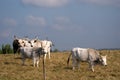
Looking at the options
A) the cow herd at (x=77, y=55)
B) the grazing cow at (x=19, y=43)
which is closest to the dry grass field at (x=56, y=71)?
→ the cow herd at (x=77, y=55)

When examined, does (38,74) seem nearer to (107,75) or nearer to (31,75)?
(31,75)

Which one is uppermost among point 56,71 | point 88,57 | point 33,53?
point 33,53

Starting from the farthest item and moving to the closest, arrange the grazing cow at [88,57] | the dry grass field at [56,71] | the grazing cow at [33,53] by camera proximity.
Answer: the grazing cow at [33,53] → the grazing cow at [88,57] → the dry grass field at [56,71]

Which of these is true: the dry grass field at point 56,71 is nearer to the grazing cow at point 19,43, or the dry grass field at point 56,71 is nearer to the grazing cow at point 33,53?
the grazing cow at point 33,53

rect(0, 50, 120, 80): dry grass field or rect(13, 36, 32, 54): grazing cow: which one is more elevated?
rect(13, 36, 32, 54): grazing cow

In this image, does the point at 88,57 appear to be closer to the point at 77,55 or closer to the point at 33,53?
the point at 77,55

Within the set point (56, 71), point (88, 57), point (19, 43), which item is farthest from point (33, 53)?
point (19, 43)

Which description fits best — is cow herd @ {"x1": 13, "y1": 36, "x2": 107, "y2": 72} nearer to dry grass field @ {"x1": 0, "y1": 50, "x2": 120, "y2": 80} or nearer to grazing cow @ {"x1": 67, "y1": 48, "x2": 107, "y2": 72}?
grazing cow @ {"x1": 67, "y1": 48, "x2": 107, "y2": 72}

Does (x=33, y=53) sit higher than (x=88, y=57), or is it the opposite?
(x=33, y=53)

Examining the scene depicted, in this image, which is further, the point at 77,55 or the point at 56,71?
the point at 77,55

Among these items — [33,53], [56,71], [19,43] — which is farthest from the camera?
[19,43]

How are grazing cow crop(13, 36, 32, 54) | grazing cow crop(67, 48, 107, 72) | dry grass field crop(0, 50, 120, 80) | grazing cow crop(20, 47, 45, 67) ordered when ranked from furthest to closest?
grazing cow crop(13, 36, 32, 54) < grazing cow crop(20, 47, 45, 67) < grazing cow crop(67, 48, 107, 72) < dry grass field crop(0, 50, 120, 80)

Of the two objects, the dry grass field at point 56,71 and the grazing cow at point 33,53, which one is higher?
the grazing cow at point 33,53

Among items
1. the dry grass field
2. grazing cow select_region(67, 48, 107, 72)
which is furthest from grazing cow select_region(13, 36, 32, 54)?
grazing cow select_region(67, 48, 107, 72)
